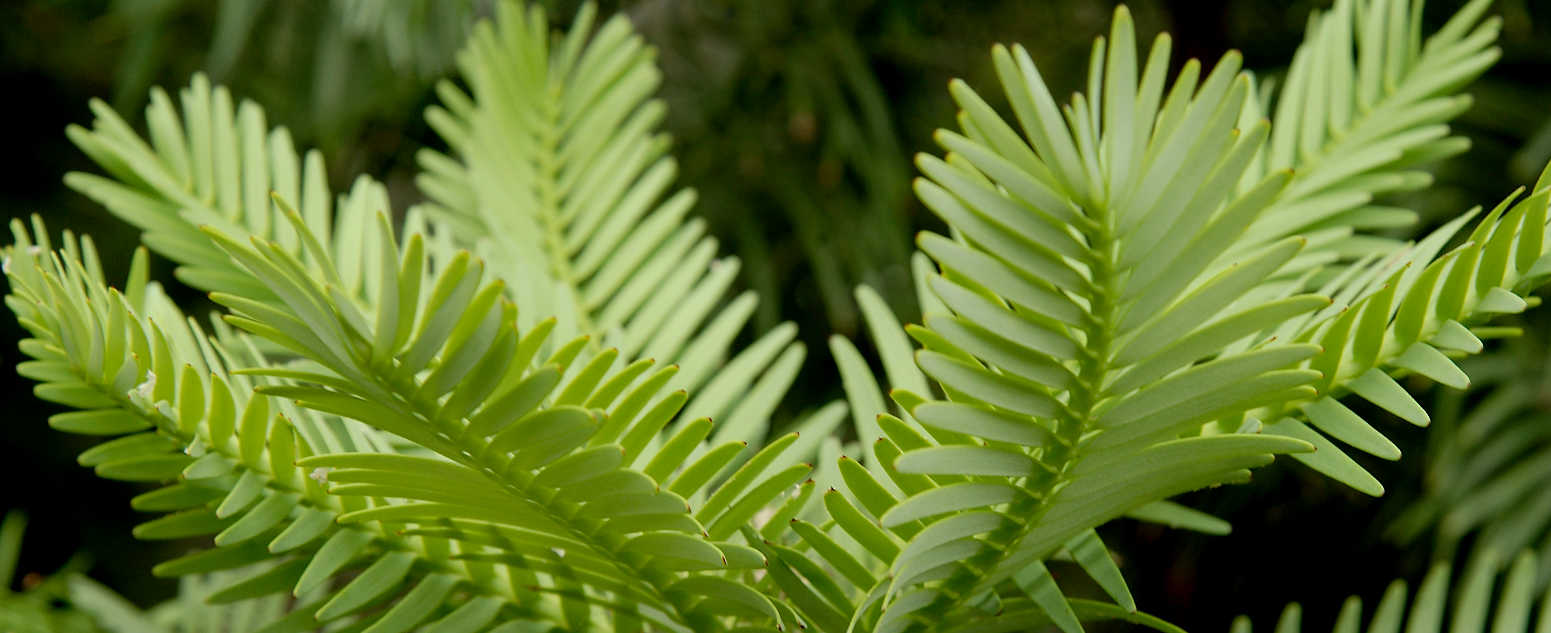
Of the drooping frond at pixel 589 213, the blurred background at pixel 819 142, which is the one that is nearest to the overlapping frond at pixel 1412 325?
the drooping frond at pixel 589 213

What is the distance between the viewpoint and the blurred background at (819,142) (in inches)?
26.9

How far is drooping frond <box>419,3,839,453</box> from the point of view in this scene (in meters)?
0.27

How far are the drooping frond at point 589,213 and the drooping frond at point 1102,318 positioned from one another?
0.09 meters

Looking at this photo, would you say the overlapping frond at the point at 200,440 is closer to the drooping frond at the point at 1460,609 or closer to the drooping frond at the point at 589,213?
the drooping frond at the point at 589,213

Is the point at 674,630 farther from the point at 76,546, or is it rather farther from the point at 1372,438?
the point at 76,546

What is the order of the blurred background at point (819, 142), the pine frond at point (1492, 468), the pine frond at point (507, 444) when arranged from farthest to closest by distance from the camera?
the blurred background at point (819, 142) → the pine frond at point (1492, 468) → the pine frond at point (507, 444)

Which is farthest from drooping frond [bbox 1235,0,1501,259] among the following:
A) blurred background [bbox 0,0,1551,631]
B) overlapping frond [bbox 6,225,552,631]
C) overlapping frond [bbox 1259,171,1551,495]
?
blurred background [bbox 0,0,1551,631]

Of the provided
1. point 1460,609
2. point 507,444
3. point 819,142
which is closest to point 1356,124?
point 1460,609

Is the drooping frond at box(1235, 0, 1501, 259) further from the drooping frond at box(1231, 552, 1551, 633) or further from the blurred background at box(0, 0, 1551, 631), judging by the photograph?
the blurred background at box(0, 0, 1551, 631)

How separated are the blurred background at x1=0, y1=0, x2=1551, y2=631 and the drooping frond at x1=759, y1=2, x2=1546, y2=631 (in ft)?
1.48

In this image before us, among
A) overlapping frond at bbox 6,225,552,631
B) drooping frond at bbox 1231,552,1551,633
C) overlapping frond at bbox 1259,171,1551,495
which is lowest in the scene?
overlapping frond at bbox 6,225,552,631

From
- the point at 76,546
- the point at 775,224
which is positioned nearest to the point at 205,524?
the point at 775,224

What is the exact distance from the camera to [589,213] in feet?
1.12

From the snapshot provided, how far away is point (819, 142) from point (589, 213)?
569 millimetres
